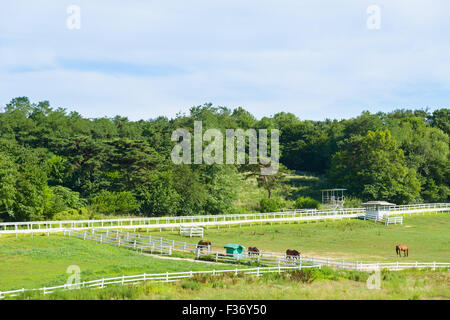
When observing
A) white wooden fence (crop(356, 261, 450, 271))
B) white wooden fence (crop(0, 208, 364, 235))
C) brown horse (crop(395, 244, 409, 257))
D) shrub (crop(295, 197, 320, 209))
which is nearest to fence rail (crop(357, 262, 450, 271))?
white wooden fence (crop(356, 261, 450, 271))

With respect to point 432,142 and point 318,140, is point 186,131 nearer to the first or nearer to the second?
point 318,140

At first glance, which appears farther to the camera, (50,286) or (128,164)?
(128,164)

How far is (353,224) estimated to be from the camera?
208 feet

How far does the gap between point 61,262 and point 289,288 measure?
15.5m

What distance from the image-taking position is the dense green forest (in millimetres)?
62250

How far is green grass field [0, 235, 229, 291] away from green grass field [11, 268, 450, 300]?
3.73 m

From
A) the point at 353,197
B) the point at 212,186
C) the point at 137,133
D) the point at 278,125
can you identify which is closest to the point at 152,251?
the point at 212,186

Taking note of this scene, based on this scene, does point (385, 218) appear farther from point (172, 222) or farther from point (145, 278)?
point (145, 278)

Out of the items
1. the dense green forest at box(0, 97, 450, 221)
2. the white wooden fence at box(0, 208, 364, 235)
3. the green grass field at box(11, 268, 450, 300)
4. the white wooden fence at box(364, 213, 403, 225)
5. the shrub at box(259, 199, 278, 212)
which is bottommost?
A: the green grass field at box(11, 268, 450, 300)

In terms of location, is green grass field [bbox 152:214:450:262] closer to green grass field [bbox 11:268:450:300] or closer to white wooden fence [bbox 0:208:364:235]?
white wooden fence [bbox 0:208:364:235]

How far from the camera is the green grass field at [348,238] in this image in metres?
42.8

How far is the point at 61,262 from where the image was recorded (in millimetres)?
35688

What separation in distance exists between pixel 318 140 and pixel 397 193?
109 ft

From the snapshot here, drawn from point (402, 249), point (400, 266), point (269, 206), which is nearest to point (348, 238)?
point (402, 249)
